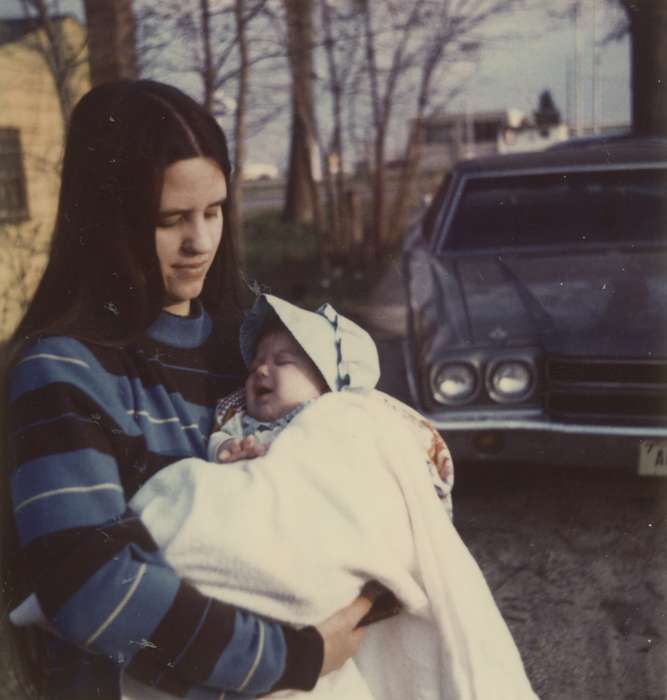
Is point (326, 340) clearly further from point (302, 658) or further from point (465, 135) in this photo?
point (465, 135)

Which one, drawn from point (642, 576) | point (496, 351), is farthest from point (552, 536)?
point (496, 351)

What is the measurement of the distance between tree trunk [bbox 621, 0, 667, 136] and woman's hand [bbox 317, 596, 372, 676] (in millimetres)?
2213

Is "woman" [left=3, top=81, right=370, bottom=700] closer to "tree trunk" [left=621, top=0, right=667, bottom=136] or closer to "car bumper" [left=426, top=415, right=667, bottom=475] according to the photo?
"tree trunk" [left=621, top=0, right=667, bottom=136]

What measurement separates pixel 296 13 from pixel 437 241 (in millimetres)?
1404

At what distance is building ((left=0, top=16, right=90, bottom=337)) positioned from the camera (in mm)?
3859

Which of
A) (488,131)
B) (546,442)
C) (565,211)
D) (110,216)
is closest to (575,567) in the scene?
(546,442)

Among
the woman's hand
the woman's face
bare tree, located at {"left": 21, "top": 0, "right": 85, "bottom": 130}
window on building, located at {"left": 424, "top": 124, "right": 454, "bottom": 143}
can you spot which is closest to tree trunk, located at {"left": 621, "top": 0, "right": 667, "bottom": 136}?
the woman's face

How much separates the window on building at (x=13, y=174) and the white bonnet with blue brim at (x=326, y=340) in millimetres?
2512

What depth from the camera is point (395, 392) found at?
15.0 ft

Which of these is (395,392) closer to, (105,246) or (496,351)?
(496,351)

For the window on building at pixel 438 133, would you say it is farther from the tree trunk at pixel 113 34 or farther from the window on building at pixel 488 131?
the tree trunk at pixel 113 34

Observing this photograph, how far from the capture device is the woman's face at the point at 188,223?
1.39 meters

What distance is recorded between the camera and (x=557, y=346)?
3654mm

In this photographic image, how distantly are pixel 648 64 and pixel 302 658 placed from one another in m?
3.49
